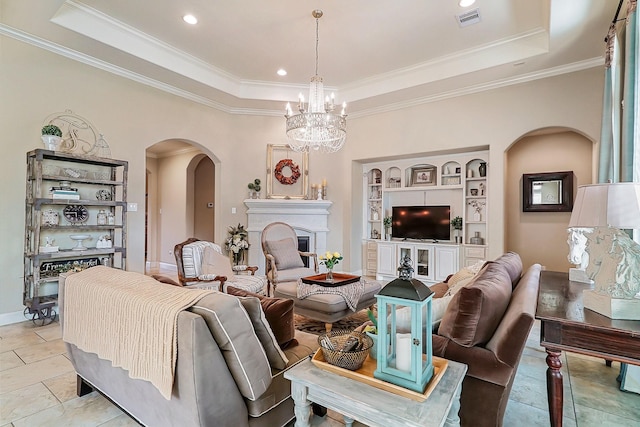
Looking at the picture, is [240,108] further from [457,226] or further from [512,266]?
[512,266]

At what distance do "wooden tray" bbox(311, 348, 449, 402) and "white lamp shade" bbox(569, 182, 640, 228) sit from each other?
3.85 feet

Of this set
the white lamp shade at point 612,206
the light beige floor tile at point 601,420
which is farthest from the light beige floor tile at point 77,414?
the white lamp shade at point 612,206

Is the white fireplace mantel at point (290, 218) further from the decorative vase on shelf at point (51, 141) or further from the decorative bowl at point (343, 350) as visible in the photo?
the decorative bowl at point (343, 350)

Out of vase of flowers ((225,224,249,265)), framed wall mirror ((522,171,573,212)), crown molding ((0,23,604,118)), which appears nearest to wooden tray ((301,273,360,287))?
vase of flowers ((225,224,249,265))

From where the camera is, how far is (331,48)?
14.5 ft

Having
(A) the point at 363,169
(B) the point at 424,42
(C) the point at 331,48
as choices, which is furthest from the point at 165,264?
(B) the point at 424,42

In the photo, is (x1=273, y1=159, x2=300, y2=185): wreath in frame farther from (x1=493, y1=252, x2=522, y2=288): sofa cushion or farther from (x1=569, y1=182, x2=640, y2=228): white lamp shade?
(x1=569, y1=182, x2=640, y2=228): white lamp shade

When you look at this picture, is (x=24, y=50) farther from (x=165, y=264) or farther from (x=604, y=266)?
(x=604, y=266)

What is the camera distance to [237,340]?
4.45 ft

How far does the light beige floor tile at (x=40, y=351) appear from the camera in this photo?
2.82 metres

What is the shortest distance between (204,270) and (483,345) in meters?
3.23

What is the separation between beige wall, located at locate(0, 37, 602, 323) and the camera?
12.0ft

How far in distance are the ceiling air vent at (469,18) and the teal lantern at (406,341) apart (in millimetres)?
3679

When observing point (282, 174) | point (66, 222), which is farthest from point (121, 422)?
point (282, 174)
